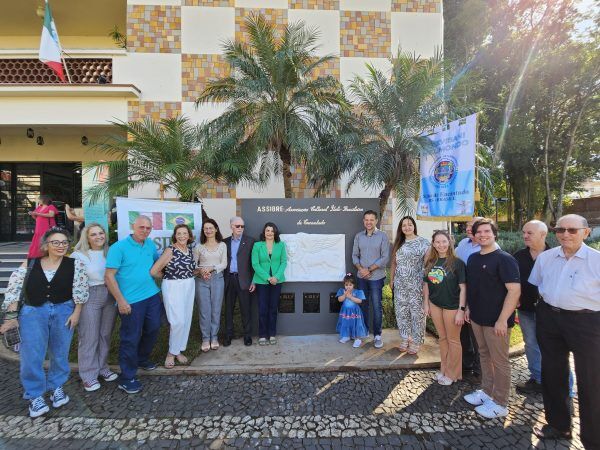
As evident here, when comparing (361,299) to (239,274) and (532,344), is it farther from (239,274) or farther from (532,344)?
(532,344)

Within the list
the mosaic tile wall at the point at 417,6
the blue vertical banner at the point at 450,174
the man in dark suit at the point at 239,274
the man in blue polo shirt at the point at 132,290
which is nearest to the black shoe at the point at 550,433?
the blue vertical banner at the point at 450,174

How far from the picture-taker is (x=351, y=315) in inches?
186

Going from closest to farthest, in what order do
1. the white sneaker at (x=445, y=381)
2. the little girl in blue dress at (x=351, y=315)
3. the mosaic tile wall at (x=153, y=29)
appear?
the white sneaker at (x=445, y=381) → the little girl in blue dress at (x=351, y=315) → the mosaic tile wall at (x=153, y=29)

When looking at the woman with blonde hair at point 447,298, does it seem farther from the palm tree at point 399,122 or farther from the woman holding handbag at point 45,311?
the woman holding handbag at point 45,311

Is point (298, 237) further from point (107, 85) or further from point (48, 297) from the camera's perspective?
point (107, 85)

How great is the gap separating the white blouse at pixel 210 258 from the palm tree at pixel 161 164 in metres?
1.64

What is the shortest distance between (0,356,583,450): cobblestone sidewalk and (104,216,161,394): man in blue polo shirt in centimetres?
36

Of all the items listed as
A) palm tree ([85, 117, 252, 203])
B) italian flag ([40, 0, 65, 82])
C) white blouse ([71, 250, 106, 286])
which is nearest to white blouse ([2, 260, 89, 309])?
white blouse ([71, 250, 106, 286])

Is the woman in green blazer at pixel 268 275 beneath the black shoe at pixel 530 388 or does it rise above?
above

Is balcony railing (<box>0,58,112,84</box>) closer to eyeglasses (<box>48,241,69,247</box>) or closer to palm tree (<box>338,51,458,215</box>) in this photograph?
eyeglasses (<box>48,241,69,247</box>)

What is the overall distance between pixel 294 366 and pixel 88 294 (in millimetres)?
2640

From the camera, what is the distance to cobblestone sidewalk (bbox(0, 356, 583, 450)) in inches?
111

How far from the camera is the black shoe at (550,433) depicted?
2.81 m

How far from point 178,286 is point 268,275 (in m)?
1.27
